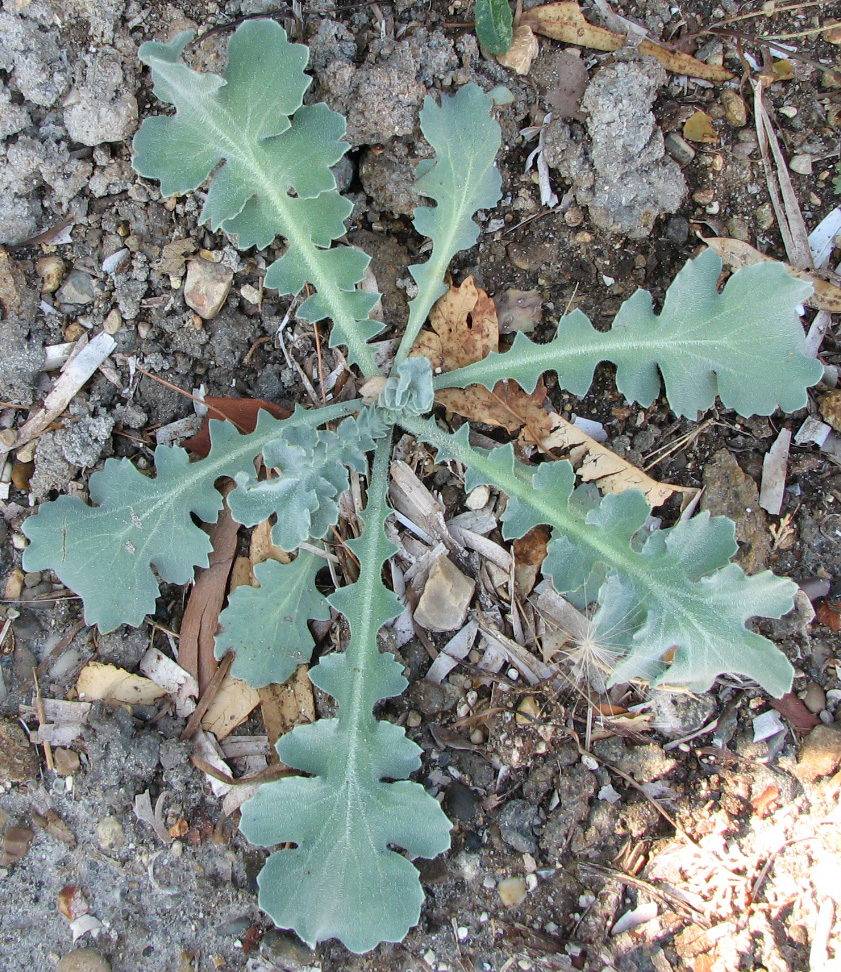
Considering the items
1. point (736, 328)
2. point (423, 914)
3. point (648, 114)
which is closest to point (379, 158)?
point (648, 114)

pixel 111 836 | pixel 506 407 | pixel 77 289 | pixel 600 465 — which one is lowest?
pixel 111 836

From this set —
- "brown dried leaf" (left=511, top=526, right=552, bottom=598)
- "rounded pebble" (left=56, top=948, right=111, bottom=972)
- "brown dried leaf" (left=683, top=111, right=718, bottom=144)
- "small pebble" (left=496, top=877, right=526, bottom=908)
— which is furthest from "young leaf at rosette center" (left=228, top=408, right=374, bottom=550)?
"brown dried leaf" (left=683, top=111, right=718, bottom=144)

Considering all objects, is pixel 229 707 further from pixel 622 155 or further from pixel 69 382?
pixel 622 155

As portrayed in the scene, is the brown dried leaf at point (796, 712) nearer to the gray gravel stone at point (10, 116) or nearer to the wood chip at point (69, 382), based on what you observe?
the wood chip at point (69, 382)

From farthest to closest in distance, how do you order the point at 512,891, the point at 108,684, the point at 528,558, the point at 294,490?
1. the point at 528,558
2. the point at 108,684
3. the point at 512,891
4. the point at 294,490

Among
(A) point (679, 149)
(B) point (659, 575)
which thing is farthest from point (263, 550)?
(A) point (679, 149)

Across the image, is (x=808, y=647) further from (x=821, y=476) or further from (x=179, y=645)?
(x=179, y=645)

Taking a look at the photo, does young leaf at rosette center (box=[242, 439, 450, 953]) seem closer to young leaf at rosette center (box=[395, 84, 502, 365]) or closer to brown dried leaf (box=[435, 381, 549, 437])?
brown dried leaf (box=[435, 381, 549, 437])
